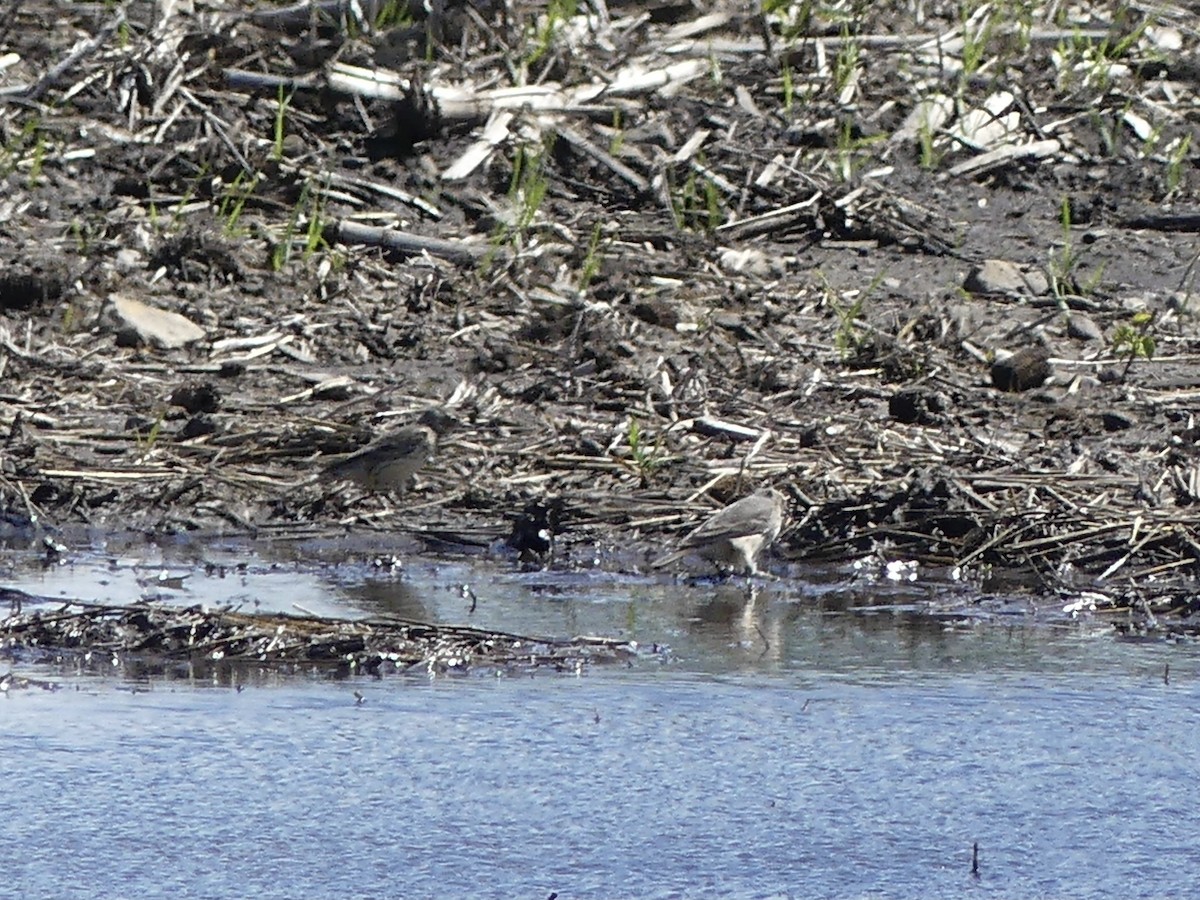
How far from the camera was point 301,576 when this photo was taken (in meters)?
6.97

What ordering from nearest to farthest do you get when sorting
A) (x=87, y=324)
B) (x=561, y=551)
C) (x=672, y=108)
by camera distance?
(x=561, y=551)
(x=87, y=324)
(x=672, y=108)

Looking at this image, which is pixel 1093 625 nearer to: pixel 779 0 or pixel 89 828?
pixel 89 828

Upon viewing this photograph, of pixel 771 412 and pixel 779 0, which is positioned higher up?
pixel 779 0

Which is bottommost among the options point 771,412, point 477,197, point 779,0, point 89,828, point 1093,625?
point 89,828

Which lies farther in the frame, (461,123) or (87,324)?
(461,123)

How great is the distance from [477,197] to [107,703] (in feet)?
17.5

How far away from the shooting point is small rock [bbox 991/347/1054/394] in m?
8.79

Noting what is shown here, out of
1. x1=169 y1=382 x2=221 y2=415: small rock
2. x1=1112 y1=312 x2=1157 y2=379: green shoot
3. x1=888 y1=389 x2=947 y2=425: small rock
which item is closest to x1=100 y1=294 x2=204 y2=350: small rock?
x1=169 y1=382 x2=221 y2=415: small rock

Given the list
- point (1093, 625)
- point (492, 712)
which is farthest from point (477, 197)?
point (492, 712)

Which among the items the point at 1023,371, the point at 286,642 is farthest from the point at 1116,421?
the point at 286,642

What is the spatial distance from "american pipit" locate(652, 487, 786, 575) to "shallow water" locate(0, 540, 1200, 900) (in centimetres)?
64

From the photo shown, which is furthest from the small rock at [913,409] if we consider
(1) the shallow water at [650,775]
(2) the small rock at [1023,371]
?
(1) the shallow water at [650,775]

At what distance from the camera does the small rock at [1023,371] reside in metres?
8.79

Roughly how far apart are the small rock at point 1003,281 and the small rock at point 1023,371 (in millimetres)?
1027
